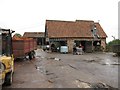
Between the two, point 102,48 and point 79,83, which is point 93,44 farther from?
point 79,83

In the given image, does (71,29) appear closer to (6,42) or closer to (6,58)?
(6,42)

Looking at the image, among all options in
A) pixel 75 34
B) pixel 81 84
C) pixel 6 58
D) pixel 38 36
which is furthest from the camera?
pixel 38 36

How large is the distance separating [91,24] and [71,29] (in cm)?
447

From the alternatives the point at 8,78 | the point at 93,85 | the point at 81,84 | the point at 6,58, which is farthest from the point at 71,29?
the point at 6,58

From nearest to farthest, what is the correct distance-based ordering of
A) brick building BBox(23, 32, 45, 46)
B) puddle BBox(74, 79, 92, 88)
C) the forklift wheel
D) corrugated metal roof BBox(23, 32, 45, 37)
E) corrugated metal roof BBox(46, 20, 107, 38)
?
the forklift wheel → puddle BBox(74, 79, 92, 88) → corrugated metal roof BBox(46, 20, 107, 38) → brick building BBox(23, 32, 45, 46) → corrugated metal roof BBox(23, 32, 45, 37)

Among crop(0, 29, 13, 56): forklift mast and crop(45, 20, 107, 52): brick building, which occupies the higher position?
crop(45, 20, 107, 52): brick building

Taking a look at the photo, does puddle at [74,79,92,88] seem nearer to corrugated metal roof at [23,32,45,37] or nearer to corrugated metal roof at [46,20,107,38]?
corrugated metal roof at [46,20,107,38]

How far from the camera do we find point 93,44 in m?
41.8

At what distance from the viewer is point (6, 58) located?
1004 centimetres

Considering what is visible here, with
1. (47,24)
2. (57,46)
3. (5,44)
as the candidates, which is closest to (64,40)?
(57,46)

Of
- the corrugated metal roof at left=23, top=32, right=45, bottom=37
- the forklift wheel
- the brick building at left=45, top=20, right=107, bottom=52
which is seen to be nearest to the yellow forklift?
the forklift wheel

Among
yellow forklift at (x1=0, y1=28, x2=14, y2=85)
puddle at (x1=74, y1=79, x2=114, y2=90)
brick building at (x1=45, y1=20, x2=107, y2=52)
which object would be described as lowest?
puddle at (x1=74, y1=79, x2=114, y2=90)

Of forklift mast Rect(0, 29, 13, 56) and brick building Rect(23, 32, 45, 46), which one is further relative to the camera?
brick building Rect(23, 32, 45, 46)

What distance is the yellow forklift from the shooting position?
31.6 feet
